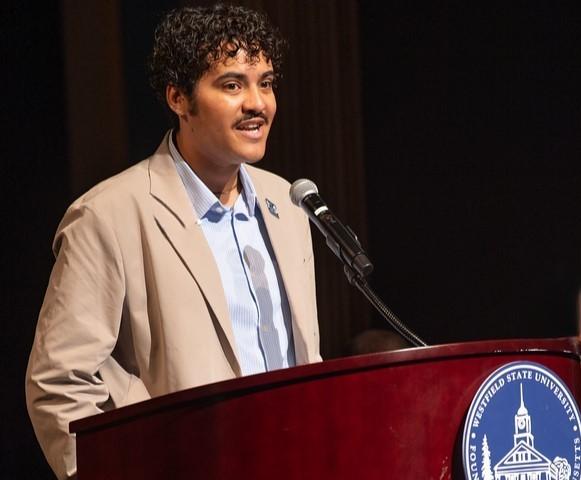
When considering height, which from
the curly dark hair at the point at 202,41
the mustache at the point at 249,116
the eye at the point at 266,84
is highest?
the curly dark hair at the point at 202,41

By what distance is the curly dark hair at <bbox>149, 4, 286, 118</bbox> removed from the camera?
247 cm

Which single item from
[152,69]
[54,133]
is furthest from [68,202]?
[152,69]

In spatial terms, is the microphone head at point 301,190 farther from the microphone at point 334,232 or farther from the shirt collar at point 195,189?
the shirt collar at point 195,189

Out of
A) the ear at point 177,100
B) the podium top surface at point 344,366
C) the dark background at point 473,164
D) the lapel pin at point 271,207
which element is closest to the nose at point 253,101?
the ear at point 177,100

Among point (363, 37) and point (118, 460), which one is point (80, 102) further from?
point (118, 460)

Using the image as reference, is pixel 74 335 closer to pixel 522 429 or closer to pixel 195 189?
pixel 195 189

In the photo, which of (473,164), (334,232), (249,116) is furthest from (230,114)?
(473,164)

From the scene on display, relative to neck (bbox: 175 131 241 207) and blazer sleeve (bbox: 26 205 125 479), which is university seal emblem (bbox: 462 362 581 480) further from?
neck (bbox: 175 131 241 207)

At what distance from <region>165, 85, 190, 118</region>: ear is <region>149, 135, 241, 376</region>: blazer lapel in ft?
0.45

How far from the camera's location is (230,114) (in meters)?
2.42

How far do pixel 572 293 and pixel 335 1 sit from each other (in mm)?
1320

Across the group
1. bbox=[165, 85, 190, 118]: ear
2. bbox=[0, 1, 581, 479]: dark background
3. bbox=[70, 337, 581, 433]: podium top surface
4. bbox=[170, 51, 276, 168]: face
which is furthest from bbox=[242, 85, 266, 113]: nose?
bbox=[0, 1, 581, 479]: dark background

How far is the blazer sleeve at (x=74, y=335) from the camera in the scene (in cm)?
212

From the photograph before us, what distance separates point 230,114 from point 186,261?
0.32m
